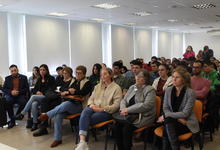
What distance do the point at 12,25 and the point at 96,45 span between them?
364 cm

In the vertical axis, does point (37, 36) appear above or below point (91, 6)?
below

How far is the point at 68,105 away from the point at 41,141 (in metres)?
0.78

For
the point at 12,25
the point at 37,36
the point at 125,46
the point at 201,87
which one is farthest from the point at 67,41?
the point at 201,87

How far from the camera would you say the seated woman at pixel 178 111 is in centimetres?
270

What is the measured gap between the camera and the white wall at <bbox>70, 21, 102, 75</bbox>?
916 centimetres

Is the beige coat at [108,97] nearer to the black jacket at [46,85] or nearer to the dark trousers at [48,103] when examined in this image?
the dark trousers at [48,103]

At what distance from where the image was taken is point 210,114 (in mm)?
3557

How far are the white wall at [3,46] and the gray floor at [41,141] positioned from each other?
293 cm

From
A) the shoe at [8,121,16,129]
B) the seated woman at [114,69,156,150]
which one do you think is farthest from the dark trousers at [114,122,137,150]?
the shoe at [8,121,16,129]

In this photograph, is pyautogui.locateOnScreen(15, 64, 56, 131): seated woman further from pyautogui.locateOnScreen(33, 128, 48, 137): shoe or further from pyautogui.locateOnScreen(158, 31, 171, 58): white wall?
pyautogui.locateOnScreen(158, 31, 171, 58): white wall

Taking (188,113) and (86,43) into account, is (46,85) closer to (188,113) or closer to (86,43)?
(188,113)

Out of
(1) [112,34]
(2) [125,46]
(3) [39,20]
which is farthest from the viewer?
(2) [125,46]

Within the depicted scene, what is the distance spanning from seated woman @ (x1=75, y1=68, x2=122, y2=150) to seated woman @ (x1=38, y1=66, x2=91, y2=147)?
0.32m

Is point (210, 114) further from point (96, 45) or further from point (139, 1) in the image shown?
point (96, 45)
